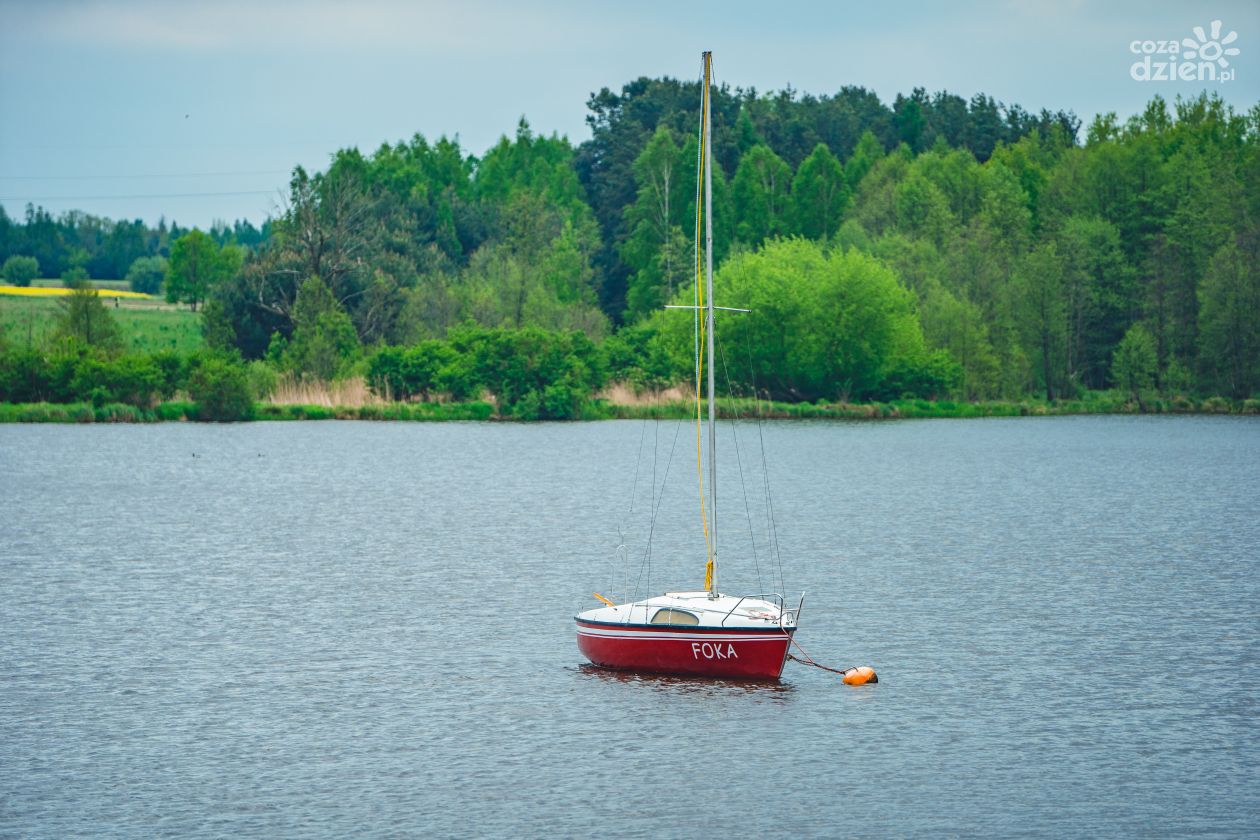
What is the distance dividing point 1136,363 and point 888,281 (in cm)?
2810

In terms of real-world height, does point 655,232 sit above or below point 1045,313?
above

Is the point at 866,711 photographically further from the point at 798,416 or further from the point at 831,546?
the point at 798,416

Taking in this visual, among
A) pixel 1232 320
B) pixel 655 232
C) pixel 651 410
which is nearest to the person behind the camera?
pixel 651 410

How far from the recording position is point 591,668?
4025 centimetres

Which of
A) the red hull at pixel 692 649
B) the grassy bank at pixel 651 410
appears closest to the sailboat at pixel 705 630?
the red hull at pixel 692 649

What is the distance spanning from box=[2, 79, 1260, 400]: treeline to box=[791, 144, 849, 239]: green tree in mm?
287

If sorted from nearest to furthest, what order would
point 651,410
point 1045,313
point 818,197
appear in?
point 651,410 < point 1045,313 < point 818,197

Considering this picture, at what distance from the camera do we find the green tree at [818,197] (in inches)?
7451

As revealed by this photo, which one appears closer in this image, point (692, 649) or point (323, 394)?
point (692, 649)

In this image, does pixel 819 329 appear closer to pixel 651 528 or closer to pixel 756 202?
pixel 756 202

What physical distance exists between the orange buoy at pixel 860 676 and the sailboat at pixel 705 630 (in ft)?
6.99

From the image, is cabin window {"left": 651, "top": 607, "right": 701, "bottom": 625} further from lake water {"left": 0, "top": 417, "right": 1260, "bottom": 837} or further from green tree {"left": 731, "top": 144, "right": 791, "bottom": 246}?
green tree {"left": 731, "top": 144, "right": 791, "bottom": 246}

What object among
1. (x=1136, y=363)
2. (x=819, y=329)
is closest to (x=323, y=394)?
(x=819, y=329)

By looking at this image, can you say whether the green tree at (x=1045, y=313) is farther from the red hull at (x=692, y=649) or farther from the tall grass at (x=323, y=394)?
the red hull at (x=692, y=649)
